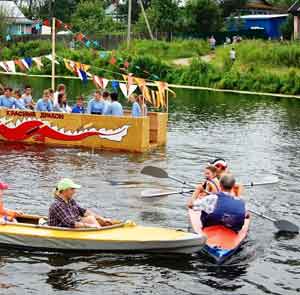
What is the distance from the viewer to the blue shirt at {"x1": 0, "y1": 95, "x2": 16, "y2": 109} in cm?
2475

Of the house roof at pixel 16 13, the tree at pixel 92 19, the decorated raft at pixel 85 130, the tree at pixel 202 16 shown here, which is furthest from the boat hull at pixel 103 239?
the house roof at pixel 16 13

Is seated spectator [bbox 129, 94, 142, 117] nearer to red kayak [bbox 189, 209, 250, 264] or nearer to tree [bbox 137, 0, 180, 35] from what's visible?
red kayak [bbox 189, 209, 250, 264]

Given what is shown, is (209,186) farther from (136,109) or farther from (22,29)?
(22,29)

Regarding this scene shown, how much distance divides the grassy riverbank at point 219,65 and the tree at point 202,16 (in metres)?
8.07

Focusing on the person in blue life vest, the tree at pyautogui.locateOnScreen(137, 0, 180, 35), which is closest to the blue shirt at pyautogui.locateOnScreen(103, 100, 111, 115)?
the person in blue life vest

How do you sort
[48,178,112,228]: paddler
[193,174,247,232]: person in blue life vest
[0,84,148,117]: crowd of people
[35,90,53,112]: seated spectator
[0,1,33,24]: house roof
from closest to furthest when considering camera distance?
[193,174,247,232]: person in blue life vest → [48,178,112,228]: paddler → [0,84,148,117]: crowd of people → [35,90,53,112]: seated spectator → [0,1,33,24]: house roof

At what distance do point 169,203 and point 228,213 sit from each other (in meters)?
4.33

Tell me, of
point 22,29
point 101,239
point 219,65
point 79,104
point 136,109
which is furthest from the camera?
point 22,29

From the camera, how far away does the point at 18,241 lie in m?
13.1

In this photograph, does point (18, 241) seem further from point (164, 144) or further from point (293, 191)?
point (164, 144)

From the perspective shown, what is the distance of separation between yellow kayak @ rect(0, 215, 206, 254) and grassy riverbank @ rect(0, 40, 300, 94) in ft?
113

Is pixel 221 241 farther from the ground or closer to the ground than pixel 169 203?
farther from the ground

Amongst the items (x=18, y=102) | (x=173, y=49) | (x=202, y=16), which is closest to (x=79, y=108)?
(x=18, y=102)

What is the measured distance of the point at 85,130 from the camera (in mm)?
23625
